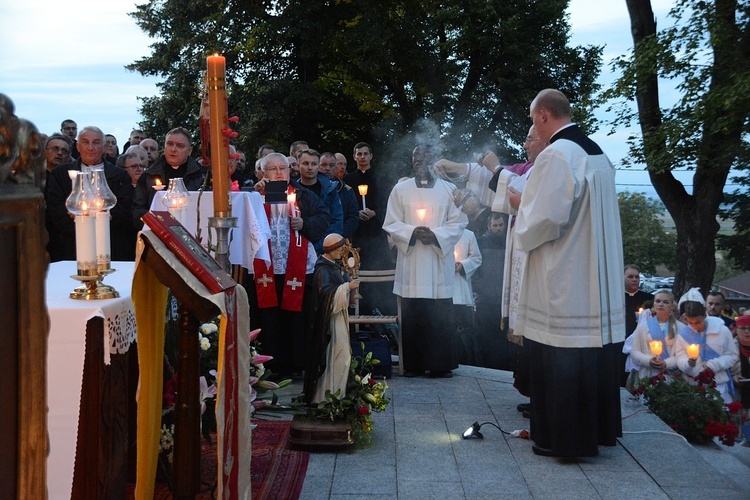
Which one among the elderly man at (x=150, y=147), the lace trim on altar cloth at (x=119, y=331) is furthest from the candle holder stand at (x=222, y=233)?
the elderly man at (x=150, y=147)

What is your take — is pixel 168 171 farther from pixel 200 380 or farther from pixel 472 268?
pixel 472 268

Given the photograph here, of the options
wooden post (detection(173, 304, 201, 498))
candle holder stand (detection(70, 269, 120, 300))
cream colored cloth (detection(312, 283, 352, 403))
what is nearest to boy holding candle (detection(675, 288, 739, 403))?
cream colored cloth (detection(312, 283, 352, 403))

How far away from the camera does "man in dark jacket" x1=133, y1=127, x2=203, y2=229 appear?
21.0ft

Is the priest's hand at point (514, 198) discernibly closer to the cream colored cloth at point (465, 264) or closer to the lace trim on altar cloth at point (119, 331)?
the cream colored cloth at point (465, 264)

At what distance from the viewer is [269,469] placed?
16.4 feet

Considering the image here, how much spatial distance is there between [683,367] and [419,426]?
3.40 m

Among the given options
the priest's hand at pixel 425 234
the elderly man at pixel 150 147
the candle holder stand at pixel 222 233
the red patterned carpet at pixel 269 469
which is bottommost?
the red patterned carpet at pixel 269 469

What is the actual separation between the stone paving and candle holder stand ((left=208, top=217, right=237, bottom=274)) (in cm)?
161

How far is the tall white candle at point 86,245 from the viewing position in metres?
3.59

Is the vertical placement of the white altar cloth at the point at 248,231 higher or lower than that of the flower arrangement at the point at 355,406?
higher

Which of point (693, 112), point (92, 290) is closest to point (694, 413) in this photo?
point (92, 290)

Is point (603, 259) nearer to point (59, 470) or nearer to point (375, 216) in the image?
point (59, 470)

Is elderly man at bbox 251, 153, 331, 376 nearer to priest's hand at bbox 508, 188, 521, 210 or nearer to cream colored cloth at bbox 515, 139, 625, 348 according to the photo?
priest's hand at bbox 508, 188, 521, 210

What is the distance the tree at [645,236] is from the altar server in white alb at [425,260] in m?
29.3
